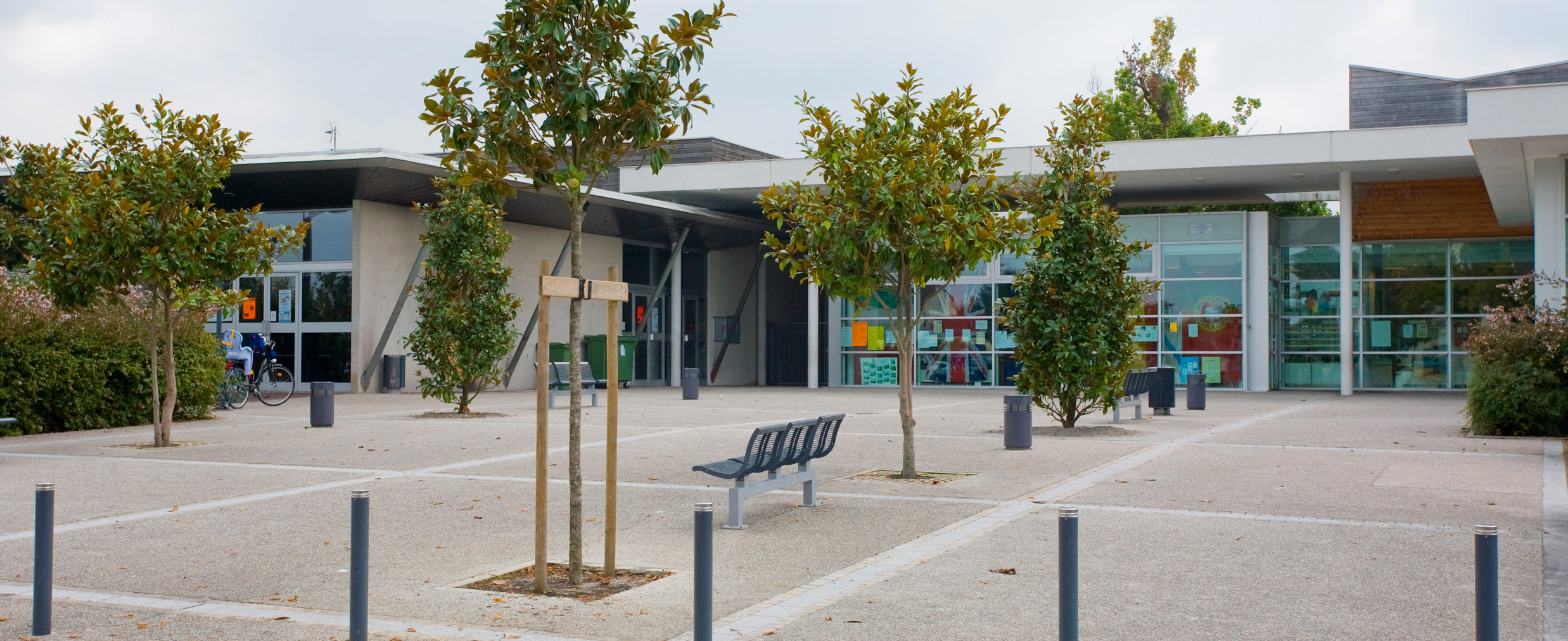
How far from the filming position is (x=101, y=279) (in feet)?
44.0

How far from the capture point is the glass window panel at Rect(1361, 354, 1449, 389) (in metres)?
31.9

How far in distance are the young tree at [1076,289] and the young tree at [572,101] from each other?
9.79 meters

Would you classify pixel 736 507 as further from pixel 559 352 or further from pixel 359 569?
pixel 559 352

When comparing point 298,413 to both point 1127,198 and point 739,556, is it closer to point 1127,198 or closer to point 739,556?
point 739,556

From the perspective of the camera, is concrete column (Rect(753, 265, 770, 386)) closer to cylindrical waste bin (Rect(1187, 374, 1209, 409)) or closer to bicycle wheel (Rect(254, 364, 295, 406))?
bicycle wheel (Rect(254, 364, 295, 406))

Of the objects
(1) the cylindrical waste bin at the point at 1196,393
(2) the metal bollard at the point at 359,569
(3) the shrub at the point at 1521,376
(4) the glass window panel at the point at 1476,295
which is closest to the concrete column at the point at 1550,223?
(3) the shrub at the point at 1521,376

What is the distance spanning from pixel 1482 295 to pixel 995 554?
2893 cm

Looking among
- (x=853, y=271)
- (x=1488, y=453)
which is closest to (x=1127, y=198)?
(x=1488, y=453)

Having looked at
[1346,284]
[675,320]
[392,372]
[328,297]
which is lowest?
[392,372]

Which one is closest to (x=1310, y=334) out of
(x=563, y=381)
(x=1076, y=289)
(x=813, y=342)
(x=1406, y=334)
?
(x=1406, y=334)

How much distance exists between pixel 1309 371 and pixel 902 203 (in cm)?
2576

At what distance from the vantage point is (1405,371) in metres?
32.2

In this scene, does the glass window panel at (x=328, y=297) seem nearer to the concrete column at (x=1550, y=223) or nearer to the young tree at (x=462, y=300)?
the young tree at (x=462, y=300)

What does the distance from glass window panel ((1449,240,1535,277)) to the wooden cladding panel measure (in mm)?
257
